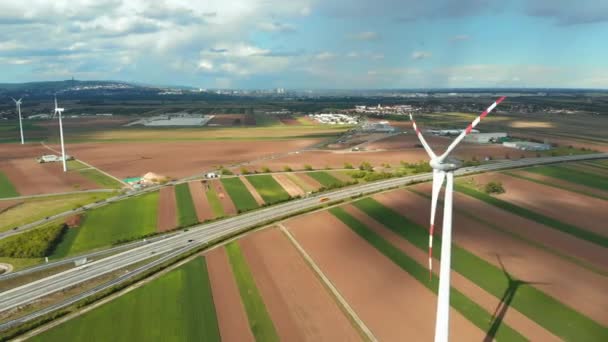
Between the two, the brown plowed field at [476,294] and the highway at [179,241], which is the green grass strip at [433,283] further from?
the highway at [179,241]

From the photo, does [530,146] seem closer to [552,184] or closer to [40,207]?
[552,184]

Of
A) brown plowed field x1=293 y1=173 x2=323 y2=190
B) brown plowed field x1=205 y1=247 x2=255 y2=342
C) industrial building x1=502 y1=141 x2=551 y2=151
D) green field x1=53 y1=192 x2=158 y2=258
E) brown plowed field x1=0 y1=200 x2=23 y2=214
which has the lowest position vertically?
brown plowed field x1=0 y1=200 x2=23 y2=214

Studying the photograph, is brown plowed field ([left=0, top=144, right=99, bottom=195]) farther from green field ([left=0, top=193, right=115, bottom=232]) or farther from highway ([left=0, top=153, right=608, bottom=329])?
highway ([left=0, top=153, right=608, bottom=329])

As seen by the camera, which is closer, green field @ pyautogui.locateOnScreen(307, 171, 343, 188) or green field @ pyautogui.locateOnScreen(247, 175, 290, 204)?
green field @ pyautogui.locateOnScreen(247, 175, 290, 204)

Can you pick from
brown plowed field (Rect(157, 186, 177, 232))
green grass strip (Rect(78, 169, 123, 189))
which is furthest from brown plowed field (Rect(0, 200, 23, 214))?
brown plowed field (Rect(157, 186, 177, 232))

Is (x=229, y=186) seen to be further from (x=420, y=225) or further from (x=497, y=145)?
(x=497, y=145)

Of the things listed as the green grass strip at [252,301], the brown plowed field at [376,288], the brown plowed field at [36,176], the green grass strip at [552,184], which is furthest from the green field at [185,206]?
the green grass strip at [552,184]

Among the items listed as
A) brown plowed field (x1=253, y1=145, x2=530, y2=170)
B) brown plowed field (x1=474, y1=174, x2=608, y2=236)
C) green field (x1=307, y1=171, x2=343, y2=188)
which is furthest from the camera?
brown plowed field (x1=253, y1=145, x2=530, y2=170)

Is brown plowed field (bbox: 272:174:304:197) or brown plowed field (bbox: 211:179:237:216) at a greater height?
brown plowed field (bbox: 272:174:304:197)
